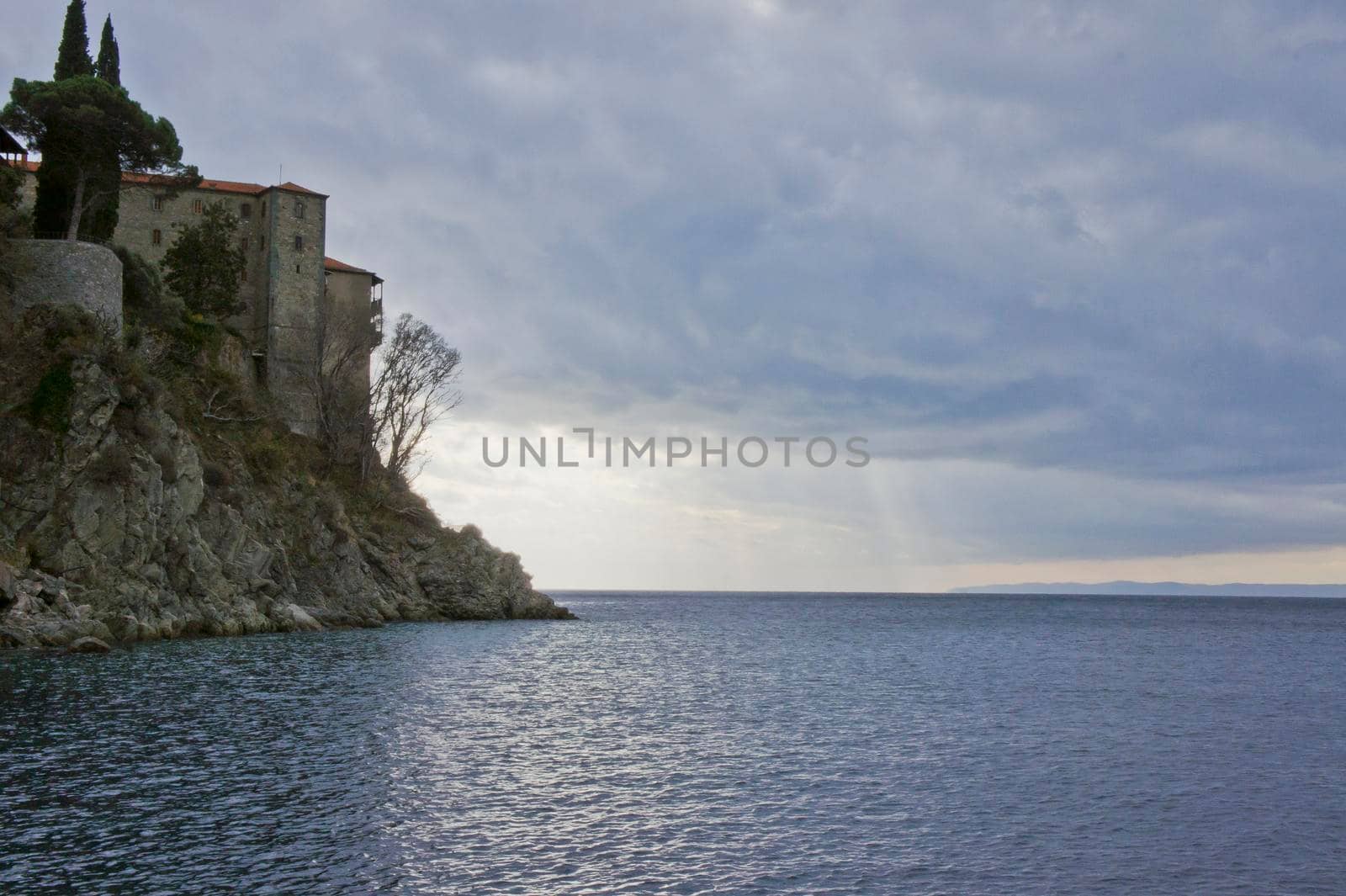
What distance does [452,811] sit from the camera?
19.0m

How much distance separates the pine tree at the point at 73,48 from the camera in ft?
190

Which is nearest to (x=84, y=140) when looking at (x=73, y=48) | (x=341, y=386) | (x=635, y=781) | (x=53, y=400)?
(x=73, y=48)

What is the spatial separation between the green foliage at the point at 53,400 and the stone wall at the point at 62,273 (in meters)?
5.06

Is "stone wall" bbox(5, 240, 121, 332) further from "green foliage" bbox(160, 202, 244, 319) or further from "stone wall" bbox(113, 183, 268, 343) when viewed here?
"stone wall" bbox(113, 183, 268, 343)

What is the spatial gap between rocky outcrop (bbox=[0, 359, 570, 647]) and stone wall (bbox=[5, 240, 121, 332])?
16.2ft

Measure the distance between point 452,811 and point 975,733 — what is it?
16420mm

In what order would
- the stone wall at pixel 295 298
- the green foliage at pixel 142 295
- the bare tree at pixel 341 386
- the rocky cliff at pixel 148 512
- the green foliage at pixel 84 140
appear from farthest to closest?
1. the bare tree at pixel 341 386
2. the stone wall at pixel 295 298
3. the green foliage at pixel 142 295
4. the green foliage at pixel 84 140
5. the rocky cliff at pixel 148 512

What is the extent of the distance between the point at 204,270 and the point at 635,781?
57.8 meters

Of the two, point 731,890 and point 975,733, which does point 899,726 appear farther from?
point 731,890

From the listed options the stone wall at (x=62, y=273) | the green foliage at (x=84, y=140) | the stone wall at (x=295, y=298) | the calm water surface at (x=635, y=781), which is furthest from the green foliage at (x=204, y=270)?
the calm water surface at (x=635, y=781)

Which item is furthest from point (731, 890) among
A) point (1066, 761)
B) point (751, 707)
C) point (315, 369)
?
point (315, 369)

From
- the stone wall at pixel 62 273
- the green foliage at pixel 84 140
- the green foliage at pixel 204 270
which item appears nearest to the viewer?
the stone wall at pixel 62 273

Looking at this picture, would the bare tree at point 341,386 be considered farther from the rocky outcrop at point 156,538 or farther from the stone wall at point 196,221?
the rocky outcrop at point 156,538

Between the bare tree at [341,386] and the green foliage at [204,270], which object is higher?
the green foliage at [204,270]
